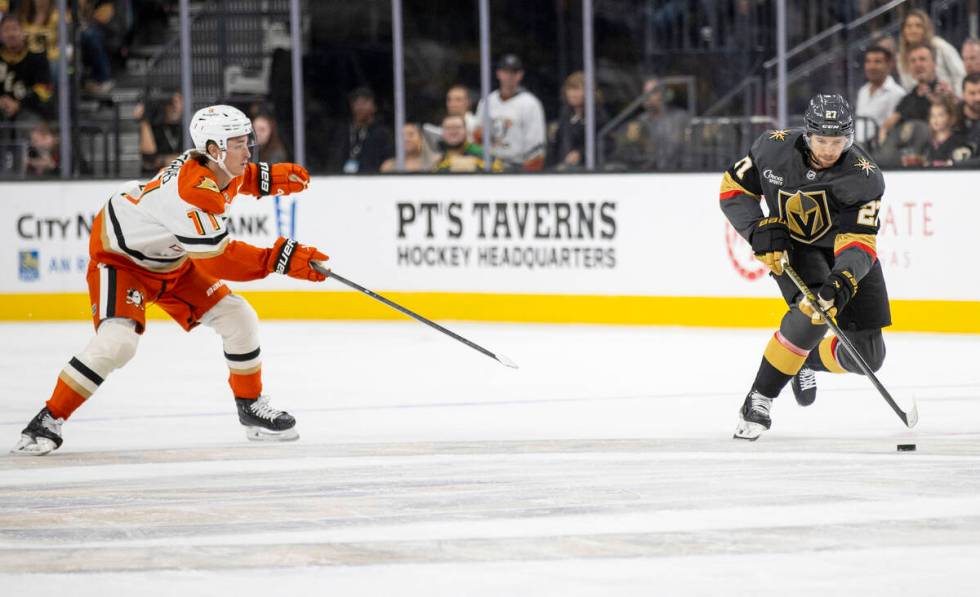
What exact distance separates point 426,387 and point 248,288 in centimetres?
335

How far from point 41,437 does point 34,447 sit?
4 cm

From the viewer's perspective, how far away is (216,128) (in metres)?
5.30

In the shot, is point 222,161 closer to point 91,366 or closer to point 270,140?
point 91,366

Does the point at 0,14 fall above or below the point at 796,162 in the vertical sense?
above

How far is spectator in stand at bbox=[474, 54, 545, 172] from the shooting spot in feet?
32.6

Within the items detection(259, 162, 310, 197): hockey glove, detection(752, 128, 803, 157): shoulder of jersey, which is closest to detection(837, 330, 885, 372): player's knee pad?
detection(752, 128, 803, 157): shoulder of jersey

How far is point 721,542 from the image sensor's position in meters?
3.85

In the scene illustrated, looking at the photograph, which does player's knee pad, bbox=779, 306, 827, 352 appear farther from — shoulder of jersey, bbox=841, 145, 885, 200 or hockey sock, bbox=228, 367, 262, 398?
hockey sock, bbox=228, 367, 262, 398

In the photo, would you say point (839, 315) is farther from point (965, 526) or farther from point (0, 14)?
point (0, 14)

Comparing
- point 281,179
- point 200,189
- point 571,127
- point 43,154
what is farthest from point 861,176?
point 43,154


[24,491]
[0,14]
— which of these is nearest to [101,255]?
[24,491]

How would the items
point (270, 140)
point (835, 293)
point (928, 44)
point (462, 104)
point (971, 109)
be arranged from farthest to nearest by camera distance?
point (270, 140) < point (462, 104) < point (928, 44) < point (971, 109) < point (835, 293)

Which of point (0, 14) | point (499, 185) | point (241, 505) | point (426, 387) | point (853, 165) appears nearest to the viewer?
point (241, 505)

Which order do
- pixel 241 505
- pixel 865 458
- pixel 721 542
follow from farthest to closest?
pixel 865 458, pixel 241 505, pixel 721 542
